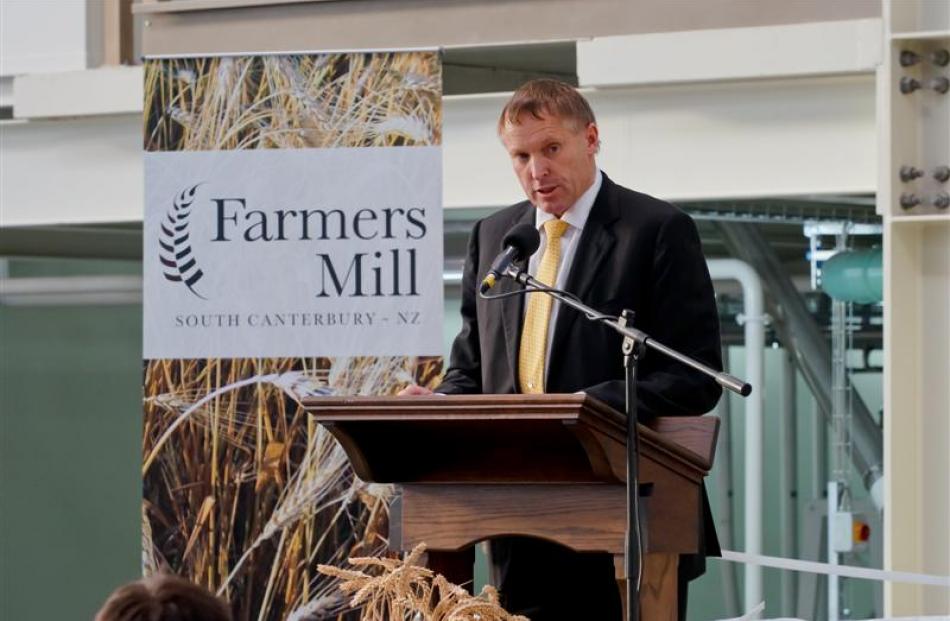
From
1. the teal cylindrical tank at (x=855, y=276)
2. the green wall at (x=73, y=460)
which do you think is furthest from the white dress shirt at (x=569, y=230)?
the green wall at (x=73, y=460)

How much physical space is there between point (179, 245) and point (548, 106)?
227 centimetres

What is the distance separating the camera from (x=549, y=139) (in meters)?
2.65

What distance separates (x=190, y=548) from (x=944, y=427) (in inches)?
86.6

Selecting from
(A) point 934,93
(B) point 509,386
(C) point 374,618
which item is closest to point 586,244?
(B) point 509,386

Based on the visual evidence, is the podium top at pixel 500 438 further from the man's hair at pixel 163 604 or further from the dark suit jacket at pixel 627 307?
the man's hair at pixel 163 604

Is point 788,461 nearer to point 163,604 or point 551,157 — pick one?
point 551,157

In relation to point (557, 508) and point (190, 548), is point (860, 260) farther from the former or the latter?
point (557, 508)

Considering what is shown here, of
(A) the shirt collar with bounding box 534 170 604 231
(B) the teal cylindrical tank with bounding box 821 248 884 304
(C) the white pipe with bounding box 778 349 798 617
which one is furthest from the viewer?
(C) the white pipe with bounding box 778 349 798 617

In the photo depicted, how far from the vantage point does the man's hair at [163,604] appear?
4.98 feet

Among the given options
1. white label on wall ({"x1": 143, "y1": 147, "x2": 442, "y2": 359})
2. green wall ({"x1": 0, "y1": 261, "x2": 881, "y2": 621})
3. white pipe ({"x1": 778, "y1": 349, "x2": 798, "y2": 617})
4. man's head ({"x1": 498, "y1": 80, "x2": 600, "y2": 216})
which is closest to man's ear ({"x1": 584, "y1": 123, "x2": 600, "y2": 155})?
man's head ({"x1": 498, "y1": 80, "x2": 600, "y2": 216})

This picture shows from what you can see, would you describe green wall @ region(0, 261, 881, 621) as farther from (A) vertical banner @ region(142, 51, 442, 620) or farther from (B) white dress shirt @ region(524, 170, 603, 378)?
(B) white dress shirt @ region(524, 170, 603, 378)

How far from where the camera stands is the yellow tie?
268cm

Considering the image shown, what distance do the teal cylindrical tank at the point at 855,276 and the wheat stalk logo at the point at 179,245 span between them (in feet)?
9.36

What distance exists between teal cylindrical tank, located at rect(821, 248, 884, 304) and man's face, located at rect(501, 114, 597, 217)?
12.6 ft
